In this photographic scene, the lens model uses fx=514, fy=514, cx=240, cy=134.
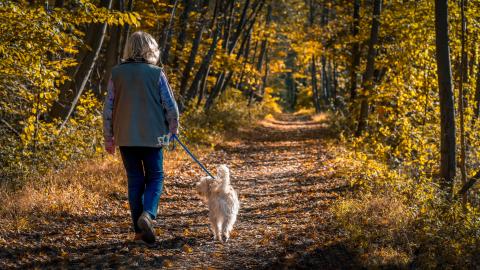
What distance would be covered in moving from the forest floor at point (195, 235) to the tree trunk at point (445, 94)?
1.82m

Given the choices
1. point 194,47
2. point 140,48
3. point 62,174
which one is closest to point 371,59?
point 194,47

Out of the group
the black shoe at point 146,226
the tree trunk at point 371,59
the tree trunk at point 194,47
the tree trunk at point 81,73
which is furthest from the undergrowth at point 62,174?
the tree trunk at point 371,59

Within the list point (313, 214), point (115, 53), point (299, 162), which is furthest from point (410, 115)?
point (115, 53)

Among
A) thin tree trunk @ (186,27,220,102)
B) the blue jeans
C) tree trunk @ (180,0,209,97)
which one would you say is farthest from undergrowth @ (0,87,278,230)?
thin tree trunk @ (186,27,220,102)

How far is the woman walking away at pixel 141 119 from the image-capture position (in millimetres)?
5285

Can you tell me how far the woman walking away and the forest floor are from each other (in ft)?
1.63

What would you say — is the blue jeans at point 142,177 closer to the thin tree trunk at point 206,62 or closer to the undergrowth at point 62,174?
the undergrowth at point 62,174

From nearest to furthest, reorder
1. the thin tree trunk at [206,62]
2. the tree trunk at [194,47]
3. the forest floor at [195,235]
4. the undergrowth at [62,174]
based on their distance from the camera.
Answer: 1. the forest floor at [195,235]
2. the undergrowth at [62,174]
3. the tree trunk at [194,47]
4. the thin tree trunk at [206,62]

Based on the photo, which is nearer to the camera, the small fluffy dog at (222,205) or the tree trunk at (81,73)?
the small fluffy dog at (222,205)

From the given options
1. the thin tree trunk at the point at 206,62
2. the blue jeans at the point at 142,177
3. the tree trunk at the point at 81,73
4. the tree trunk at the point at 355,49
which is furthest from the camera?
the tree trunk at the point at 355,49

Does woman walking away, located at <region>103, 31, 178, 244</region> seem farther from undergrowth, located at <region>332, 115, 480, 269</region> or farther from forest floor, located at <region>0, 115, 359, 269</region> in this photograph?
undergrowth, located at <region>332, 115, 480, 269</region>

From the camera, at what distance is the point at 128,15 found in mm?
7867

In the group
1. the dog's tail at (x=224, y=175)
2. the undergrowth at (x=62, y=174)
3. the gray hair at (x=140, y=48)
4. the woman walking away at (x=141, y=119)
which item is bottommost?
the undergrowth at (x=62, y=174)

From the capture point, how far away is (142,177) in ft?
18.3
